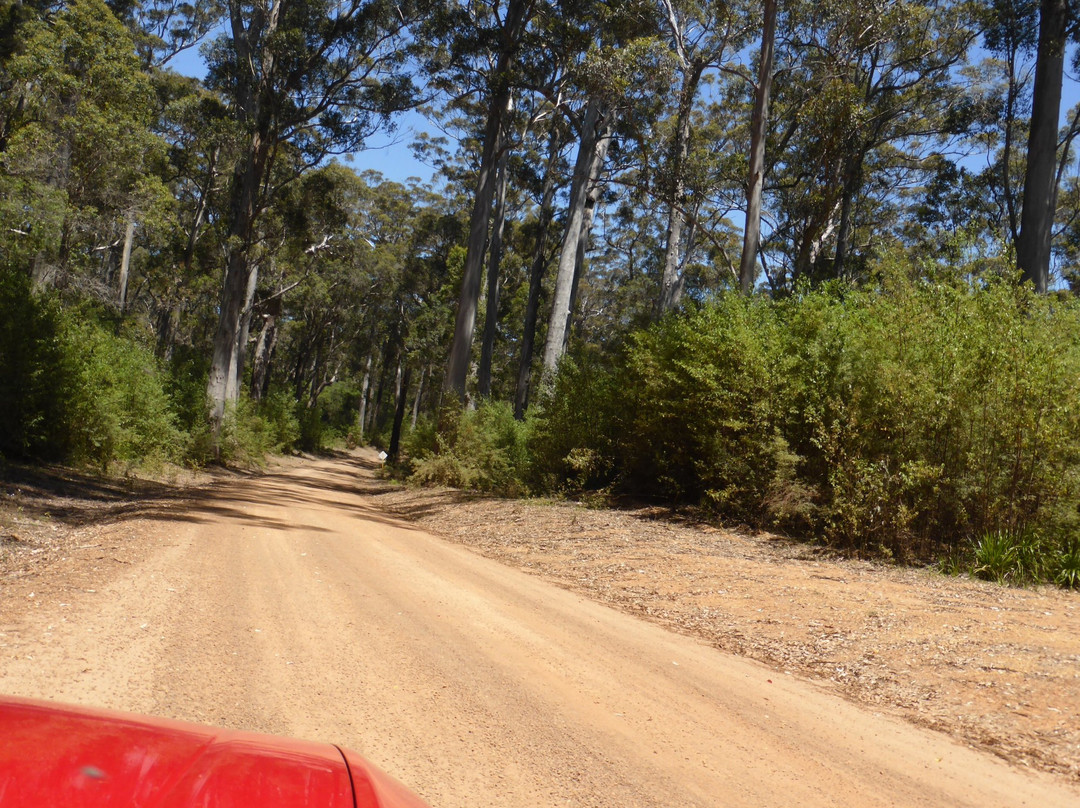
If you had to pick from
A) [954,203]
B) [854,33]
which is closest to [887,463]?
[854,33]

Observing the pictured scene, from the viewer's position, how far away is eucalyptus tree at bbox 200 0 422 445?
83.1 feet

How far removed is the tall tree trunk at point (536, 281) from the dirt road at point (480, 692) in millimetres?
21564

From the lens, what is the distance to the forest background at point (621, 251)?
35.3 feet

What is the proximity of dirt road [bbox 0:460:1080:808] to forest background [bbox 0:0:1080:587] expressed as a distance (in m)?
5.61

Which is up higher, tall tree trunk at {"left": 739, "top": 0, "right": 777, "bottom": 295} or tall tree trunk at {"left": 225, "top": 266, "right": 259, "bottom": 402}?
tall tree trunk at {"left": 739, "top": 0, "right": 777, "bottom": 295}

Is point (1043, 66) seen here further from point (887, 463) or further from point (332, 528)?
point (332, 528)

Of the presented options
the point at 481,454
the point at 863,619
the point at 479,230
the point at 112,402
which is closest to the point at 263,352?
the point at 479,230

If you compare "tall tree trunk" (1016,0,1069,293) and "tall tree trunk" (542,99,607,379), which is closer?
"tall tree trunk" (1016,0,1069,293)

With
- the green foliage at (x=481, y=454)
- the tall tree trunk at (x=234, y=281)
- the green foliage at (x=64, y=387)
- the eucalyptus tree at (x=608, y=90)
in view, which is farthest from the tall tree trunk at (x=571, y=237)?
the green foliage at (x=64, y=387)

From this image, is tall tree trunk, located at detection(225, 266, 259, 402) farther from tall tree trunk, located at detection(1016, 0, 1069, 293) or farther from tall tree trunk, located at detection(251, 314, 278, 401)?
tall tree trunk, located at detection(1016, 0, 1069, 293)

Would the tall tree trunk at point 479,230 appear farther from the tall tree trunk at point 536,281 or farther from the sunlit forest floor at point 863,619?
the sunlit forest floor at point 863,619

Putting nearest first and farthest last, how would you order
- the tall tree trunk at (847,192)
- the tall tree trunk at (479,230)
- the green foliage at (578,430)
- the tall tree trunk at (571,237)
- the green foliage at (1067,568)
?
the green foliage at (1067,568), the green foliage at (578,430), the tall tree trunk at (847,192), the tall tree trunk at (571,237), the tall tree trunk at (479,230)

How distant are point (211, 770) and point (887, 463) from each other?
1089 centimetres

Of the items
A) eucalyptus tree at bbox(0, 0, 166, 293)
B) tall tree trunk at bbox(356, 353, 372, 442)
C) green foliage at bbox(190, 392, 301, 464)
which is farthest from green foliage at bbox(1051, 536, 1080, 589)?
tall tree trunk at bbox(356, 353, 372, 442)
